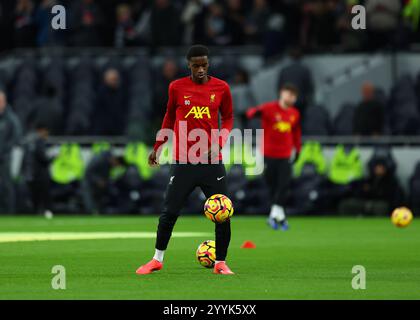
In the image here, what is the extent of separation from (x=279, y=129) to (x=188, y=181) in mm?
9665

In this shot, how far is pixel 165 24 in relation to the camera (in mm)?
33688

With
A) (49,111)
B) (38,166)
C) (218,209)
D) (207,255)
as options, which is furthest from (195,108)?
(49,111)

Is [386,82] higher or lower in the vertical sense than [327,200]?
higher

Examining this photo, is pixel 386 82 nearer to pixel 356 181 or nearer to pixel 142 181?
pixel 356 181

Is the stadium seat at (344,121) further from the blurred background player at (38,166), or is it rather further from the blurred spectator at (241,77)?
the blurred background player at (38,166)

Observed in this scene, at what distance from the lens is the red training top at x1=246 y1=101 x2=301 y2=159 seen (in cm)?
2431

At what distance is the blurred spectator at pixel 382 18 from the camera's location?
31219 mm

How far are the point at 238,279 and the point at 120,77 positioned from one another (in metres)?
20.1

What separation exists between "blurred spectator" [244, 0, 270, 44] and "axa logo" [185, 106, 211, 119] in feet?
60.6

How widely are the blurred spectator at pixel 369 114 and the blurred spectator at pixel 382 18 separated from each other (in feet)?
7.34

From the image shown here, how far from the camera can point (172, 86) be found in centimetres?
1484
